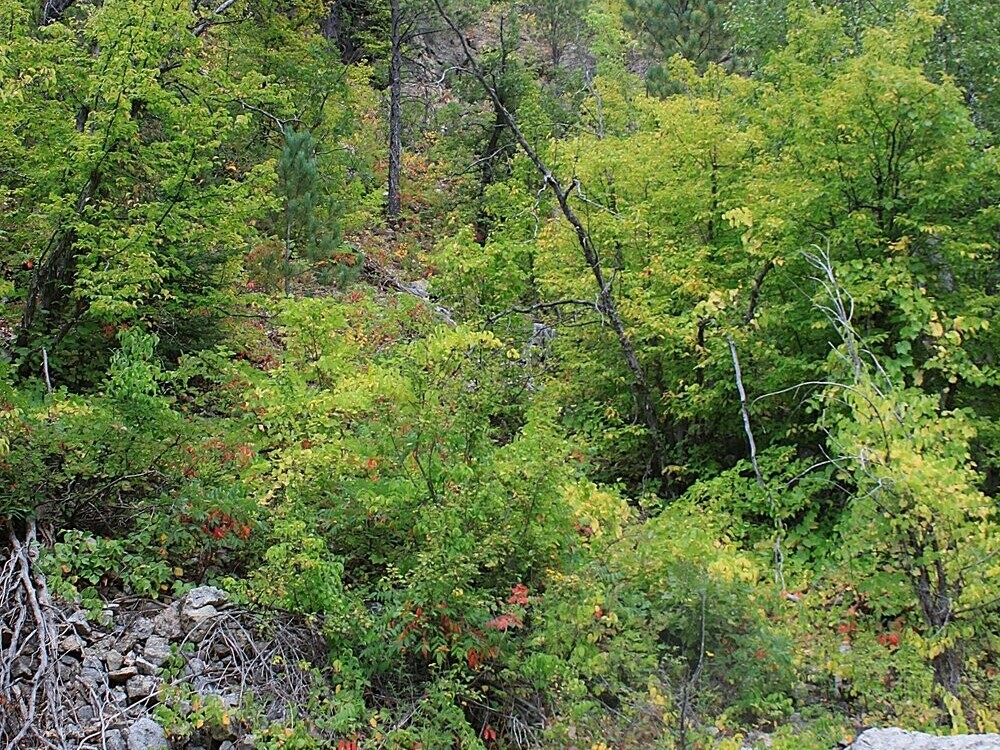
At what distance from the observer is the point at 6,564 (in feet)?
15.3

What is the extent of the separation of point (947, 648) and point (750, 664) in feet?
3.56

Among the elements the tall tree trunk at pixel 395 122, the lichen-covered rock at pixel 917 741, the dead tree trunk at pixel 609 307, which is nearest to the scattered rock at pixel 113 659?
the lichen-covered rock at pixel 917 741

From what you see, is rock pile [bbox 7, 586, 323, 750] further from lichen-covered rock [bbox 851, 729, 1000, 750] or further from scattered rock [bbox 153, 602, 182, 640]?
lichen-covered rock [bbox 851, 729, 1000, 750]

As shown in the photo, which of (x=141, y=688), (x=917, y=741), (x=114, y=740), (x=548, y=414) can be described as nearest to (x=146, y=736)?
(x=114, y=740)

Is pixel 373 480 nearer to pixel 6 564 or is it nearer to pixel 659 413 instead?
pixel 6 564

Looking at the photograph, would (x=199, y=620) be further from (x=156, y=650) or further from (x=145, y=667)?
(x=145, y=667)

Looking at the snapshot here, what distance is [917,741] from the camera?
3646 mm

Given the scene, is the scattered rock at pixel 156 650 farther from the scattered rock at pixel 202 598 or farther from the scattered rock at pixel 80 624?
the scattered rock at pixel 80 624

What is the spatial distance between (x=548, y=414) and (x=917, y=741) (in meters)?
3.13

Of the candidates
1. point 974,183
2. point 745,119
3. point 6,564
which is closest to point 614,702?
point 6,564

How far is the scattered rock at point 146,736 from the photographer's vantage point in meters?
3.97

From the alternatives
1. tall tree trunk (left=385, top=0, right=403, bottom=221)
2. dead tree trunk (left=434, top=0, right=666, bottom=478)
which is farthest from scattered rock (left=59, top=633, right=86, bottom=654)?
tall tree trunk (left=385, top=0, right=403, bottom=221)

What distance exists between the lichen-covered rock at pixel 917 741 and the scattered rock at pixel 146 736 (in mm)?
3335

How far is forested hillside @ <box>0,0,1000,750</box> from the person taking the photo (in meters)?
4.63
